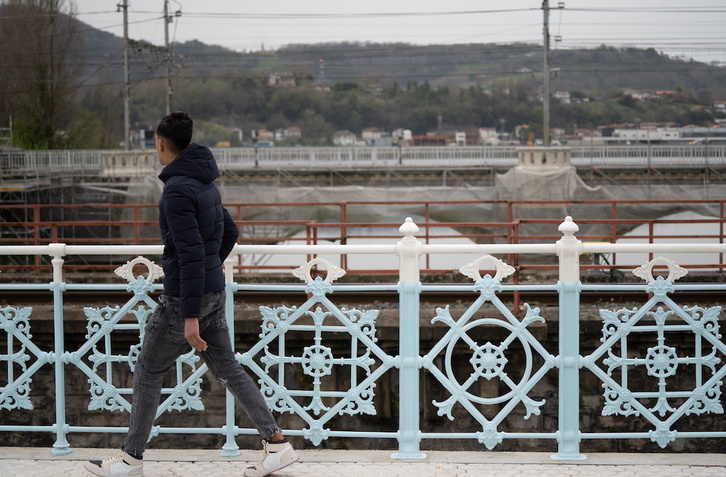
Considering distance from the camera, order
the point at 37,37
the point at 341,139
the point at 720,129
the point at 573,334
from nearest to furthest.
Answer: the point at 573,334, the point at 720,129, the point at 37,37, the point at 341,139

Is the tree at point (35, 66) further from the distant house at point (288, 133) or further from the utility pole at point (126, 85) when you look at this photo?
the distant house at point (288, 133)

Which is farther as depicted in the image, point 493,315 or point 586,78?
point 586,78

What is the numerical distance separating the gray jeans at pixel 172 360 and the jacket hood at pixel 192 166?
1.93 ft

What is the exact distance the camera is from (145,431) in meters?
4.91

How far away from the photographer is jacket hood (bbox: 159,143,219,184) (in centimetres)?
466

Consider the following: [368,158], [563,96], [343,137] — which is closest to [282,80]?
[343,137]

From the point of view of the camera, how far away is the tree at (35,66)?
41.6 meters

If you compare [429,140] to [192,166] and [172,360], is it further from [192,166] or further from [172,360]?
[192,166]

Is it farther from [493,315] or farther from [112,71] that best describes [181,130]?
[112,71]

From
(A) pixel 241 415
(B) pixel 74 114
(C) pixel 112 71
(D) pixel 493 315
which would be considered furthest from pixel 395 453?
(C) pixel 112 71

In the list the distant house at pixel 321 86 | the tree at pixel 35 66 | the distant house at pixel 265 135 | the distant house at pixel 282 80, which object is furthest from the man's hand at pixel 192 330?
the distant house at pixel 282 80

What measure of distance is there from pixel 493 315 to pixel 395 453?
17.5 feet

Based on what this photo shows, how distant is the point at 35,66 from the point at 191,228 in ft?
132

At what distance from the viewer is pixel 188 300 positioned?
454 cm
